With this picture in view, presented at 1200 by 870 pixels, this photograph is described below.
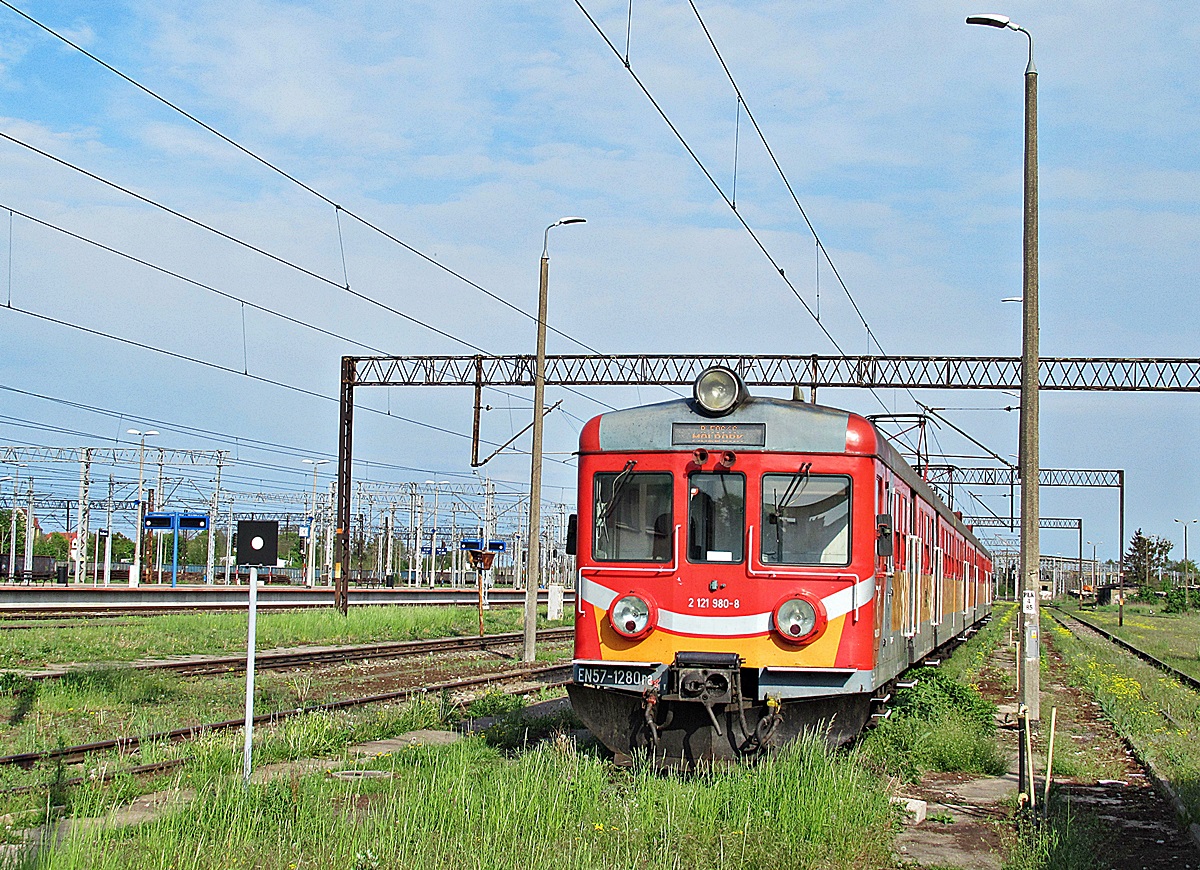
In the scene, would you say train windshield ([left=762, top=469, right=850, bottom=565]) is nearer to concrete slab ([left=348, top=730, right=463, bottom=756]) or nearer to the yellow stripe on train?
the yellow stripe on train

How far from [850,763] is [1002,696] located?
1141 centimetres

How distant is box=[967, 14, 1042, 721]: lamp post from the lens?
47.8 feet

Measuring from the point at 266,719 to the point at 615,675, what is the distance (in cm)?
546

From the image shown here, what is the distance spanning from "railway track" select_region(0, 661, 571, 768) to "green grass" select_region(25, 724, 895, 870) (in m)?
2.23

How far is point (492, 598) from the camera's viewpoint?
2606 inches

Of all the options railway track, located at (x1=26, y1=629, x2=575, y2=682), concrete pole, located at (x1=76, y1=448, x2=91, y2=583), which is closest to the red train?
railway track, located at (x1=26, y1=629, x2=575, y2=682)

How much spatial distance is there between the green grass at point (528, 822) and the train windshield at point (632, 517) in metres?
1.79

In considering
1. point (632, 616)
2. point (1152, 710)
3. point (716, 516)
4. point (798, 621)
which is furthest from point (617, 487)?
point (1152, 710)

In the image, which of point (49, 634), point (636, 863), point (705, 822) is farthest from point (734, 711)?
point (49, 634)

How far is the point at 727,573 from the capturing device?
10625 mm

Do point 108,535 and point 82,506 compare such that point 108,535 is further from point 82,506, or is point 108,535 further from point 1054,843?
point 1054,843

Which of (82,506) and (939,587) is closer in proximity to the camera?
(939,587)

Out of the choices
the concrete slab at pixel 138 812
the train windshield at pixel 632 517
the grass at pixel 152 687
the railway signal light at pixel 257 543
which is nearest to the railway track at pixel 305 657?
the grass at pixel 152 687

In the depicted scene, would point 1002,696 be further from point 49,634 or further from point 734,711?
point 49,634
